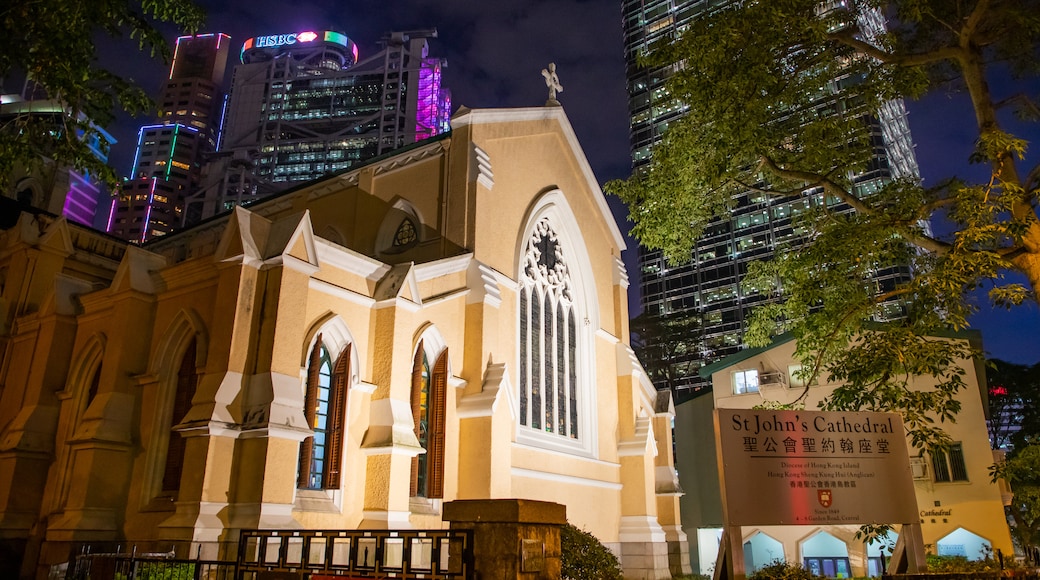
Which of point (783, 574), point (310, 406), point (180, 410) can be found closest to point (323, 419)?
point (310, 406)

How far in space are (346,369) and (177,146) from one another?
123630 millimetres

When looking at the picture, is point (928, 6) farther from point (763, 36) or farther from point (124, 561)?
point (124, 561)

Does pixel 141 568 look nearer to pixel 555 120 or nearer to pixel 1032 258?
pixel 1032 258

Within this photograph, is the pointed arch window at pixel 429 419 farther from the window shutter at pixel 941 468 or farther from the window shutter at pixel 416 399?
the window shutter at pixel 941 468

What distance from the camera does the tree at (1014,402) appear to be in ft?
112

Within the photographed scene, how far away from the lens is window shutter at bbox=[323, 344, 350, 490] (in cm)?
1265

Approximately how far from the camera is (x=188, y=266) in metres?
13.4

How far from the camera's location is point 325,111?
358ft

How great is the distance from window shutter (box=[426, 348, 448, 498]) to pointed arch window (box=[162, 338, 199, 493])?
4646 millimetres

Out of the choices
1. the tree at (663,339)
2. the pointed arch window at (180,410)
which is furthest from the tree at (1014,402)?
the pointed arch window at (180,410)

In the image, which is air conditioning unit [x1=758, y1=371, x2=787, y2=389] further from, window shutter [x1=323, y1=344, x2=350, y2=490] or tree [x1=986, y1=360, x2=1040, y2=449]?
window shutter [x1=323, y1=344, x2=350, y2=490]

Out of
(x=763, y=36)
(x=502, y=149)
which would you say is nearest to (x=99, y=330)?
(x=502, y=149)

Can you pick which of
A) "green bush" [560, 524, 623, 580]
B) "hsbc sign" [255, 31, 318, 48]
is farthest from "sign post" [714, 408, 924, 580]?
"hsbc sign" [255, 31, 318, 48]

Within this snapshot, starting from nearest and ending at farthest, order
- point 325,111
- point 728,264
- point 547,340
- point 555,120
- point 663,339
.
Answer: point 547,340
point 555,120
point 663,339
point 728,264
point 325,111
